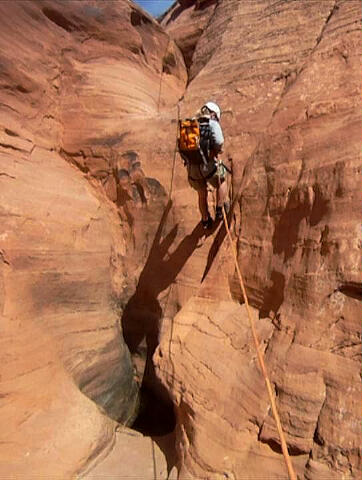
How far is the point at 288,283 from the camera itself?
3.93 metres

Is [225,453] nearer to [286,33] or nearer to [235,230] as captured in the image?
[235,230]

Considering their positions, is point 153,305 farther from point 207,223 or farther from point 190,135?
point 190,135

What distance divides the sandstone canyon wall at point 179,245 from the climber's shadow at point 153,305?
35 mm

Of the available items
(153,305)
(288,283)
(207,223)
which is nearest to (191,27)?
(207,223)

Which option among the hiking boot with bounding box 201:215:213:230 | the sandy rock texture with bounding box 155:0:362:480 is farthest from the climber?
the sandy rock texture with bounding box 155:0:362:480

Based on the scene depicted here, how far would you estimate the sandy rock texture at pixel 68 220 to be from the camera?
4004mm

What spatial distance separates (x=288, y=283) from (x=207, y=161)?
6.18 feet

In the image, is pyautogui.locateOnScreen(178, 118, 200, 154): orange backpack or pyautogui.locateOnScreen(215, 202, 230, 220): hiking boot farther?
pyautogui.locateOnScreen(215, 202, 230, 220): hiking boot

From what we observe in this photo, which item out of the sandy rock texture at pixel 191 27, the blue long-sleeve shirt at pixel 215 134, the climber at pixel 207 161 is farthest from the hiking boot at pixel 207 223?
the sandy rock texture at pixel 191 27

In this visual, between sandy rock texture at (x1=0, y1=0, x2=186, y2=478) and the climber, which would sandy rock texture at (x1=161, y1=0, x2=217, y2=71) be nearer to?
sandy rock texture at (x1=0, y1=0, x2=186, y2=478)

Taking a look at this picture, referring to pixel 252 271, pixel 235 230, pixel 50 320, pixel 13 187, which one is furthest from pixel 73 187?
pixel 252 271

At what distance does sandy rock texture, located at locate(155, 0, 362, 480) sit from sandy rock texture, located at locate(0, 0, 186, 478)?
43.8 inches

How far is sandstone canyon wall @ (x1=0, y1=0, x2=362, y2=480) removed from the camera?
343cm

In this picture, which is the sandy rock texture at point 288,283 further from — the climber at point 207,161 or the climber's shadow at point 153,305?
the climber's shadow at point 153,305
